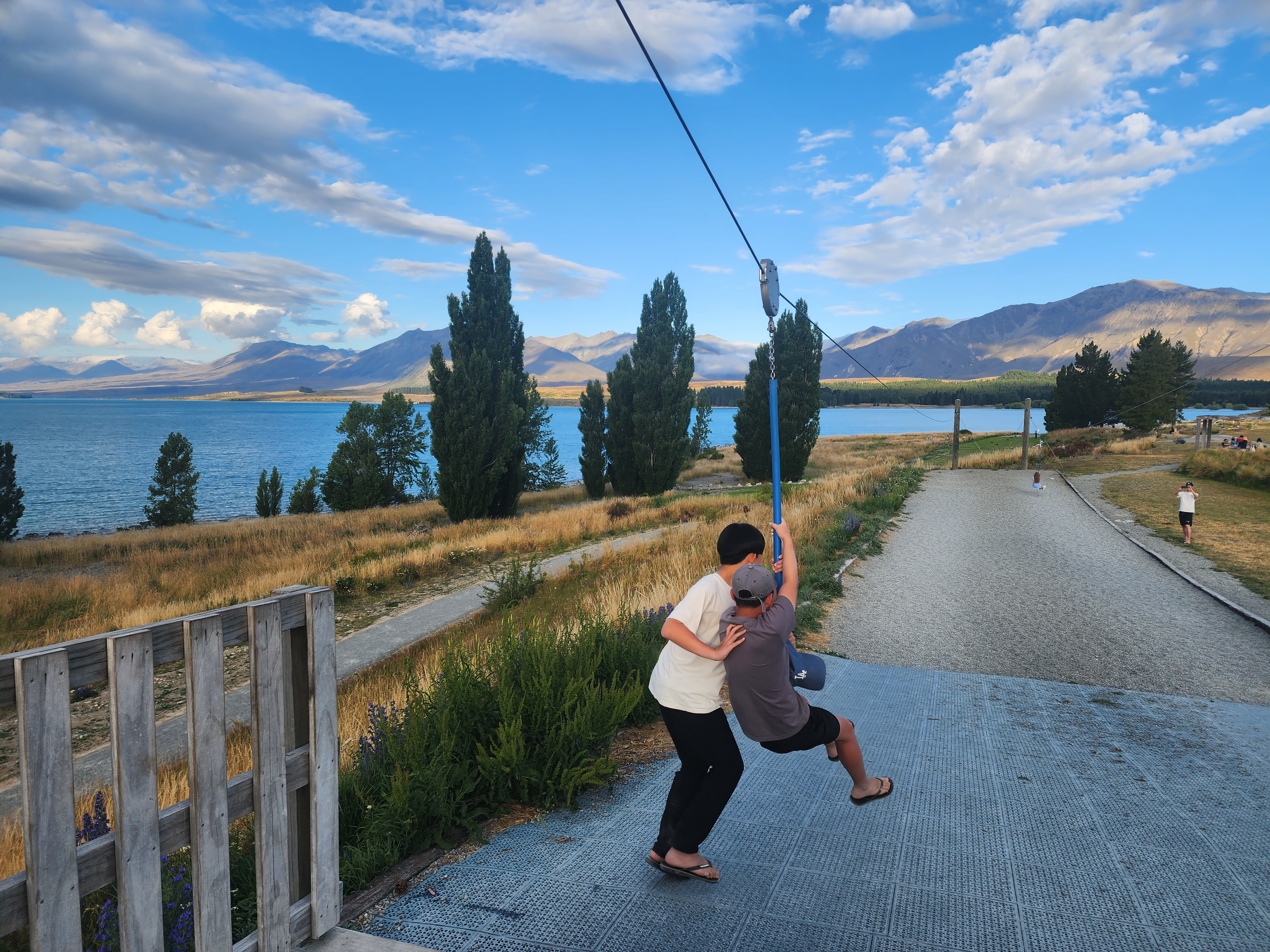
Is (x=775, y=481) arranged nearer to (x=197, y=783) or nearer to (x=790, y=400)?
(x=197, y=783)

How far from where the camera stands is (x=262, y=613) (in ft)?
7.34

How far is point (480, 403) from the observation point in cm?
2605

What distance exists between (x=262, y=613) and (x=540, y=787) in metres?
2.12

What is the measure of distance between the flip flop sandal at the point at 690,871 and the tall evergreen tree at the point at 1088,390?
185ft

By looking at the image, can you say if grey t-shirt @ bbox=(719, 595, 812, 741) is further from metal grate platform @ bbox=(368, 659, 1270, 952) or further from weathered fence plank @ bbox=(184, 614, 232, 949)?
weathered fence plank @ bbox=(184, 614, 232, 949)

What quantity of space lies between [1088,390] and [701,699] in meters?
60.1

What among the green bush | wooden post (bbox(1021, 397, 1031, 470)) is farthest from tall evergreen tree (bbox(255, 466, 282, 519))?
wooden post (bbox(1021, 397, 1031, 470))

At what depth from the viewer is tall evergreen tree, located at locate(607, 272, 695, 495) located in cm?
3281

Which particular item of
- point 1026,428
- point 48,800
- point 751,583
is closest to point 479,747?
point 751,583

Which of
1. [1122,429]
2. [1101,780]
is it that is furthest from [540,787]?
[1122,429]

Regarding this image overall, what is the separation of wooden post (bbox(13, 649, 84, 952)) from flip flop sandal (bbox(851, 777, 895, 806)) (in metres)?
3.28

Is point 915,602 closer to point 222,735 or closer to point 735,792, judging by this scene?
point 735,792

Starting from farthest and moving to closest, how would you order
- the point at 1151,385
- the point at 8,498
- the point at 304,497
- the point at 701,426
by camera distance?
the point at 701,426
the point at 1151,385
the point at 304,497
the point at 8,498

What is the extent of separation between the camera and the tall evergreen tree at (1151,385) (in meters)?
48.8
